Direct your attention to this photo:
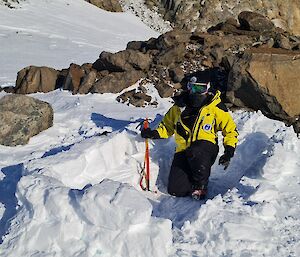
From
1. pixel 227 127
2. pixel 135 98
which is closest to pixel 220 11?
pixel 135 98

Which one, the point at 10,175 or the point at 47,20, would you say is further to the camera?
the point at 47,20

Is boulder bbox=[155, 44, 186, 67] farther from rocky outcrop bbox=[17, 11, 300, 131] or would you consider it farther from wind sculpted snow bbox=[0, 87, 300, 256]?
wind sculpted snow bbox=[0, 87, 300, 256]

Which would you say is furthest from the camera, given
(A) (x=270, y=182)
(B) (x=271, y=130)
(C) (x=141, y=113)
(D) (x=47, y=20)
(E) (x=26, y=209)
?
(D) (x=47, y=20)

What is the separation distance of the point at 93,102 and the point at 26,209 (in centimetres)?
429

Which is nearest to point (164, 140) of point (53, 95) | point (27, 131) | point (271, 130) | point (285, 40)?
point (271, 130)

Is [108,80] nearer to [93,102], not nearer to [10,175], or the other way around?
[93,102]

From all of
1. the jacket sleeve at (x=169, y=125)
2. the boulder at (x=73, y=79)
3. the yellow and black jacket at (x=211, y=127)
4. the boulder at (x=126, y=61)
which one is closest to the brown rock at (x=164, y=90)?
the boulder at (x=126, y=61)

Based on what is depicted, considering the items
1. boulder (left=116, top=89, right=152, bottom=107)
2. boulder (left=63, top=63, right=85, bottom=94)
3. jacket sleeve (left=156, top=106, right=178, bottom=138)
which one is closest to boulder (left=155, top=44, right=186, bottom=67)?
boulder (left=116, top=89, right=152, bottom=107)

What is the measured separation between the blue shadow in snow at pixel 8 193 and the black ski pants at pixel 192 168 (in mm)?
1789

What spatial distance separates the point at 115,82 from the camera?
29.2 feet

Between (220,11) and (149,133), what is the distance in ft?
72.0

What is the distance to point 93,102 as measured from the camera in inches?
335

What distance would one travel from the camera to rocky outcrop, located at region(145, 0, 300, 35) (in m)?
26.4

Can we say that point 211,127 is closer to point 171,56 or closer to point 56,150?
point 56,150
